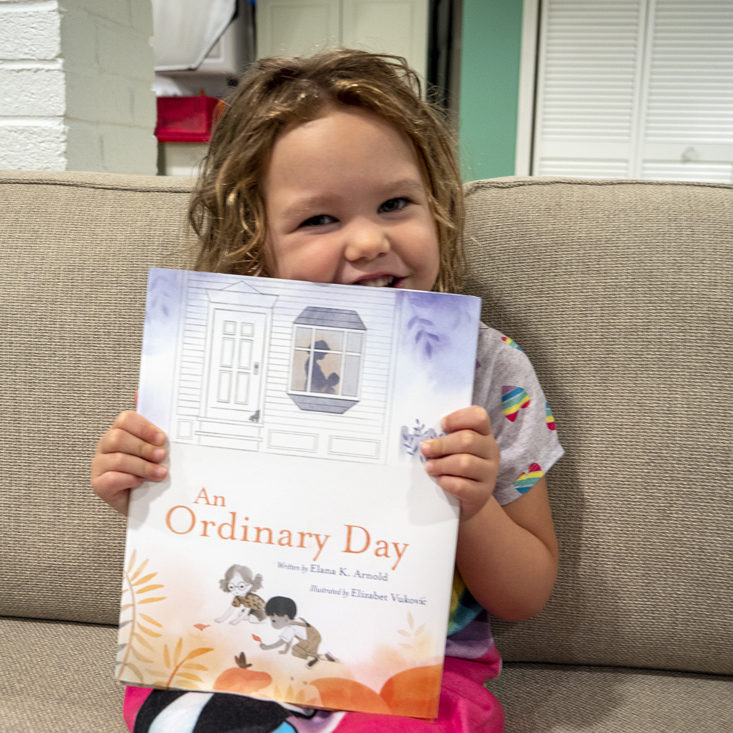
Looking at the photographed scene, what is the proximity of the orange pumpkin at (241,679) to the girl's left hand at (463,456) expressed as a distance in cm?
24

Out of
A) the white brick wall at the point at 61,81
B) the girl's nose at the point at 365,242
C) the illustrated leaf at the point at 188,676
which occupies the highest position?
the white brick wall at the point at 61,81

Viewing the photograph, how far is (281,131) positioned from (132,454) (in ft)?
1.19

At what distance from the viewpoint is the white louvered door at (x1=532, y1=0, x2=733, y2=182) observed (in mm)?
3398

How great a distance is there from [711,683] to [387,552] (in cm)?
48

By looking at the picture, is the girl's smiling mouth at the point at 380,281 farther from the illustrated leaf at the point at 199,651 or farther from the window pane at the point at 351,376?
the illustrated leaf at the point at 199,651

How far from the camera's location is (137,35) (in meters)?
1.88

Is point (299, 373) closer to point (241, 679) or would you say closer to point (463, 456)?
point (463, 456)

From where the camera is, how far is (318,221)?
0.72 metres

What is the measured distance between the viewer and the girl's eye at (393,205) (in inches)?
28.4

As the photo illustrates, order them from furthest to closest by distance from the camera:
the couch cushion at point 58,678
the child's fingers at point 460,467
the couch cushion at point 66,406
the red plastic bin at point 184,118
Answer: the red plastic bin at point 184,118
the couch cushion at point 66,406
the couch cushion at point 58,678
the child's fingers at point 460,467

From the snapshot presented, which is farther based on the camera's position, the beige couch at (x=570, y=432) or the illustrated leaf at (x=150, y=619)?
the beige couch at (x=570, y=432)

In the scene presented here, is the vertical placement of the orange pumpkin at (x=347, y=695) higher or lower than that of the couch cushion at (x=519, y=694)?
higher

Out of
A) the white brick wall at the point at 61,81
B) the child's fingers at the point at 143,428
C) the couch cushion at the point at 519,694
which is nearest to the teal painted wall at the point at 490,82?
the white brick wall at the point at 61,81

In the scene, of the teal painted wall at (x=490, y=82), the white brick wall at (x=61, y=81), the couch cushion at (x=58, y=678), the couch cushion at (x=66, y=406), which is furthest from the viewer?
the teal painted wall at (x=490, y=82)
